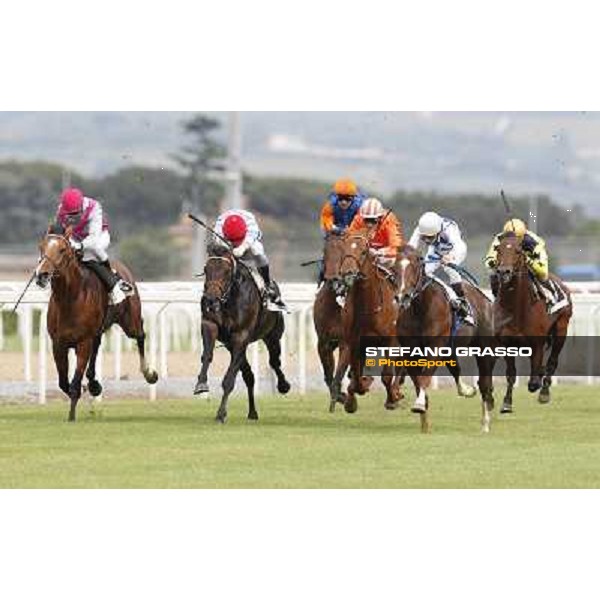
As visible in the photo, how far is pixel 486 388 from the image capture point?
589 inches

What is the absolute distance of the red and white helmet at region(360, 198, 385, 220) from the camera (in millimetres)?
15375

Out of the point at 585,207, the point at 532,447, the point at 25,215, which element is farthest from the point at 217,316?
the point at 585,207

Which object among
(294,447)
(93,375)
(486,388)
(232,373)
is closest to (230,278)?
(232,373)

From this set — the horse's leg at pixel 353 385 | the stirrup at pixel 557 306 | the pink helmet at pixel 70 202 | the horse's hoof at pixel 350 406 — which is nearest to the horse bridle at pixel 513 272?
the stirrup at pixel 557 306

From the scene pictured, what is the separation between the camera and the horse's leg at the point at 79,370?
15.5 m

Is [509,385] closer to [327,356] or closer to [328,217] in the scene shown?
[327,356]

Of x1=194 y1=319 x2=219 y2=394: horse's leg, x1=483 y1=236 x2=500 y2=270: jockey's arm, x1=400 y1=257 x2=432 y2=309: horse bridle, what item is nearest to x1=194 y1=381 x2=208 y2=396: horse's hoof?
x1=194 y1=319 x2=219 y2=394: horse's leg

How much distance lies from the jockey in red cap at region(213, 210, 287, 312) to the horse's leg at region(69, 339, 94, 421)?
141 centimetres

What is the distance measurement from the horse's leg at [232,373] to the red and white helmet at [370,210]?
4.70 ft

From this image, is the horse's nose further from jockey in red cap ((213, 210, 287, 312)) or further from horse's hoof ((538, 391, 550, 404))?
horse's hoof ((538, 391, 550, 404))

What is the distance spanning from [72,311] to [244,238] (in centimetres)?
151

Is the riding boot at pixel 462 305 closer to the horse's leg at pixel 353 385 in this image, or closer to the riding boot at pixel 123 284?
the horse's leg at pixel 353 385

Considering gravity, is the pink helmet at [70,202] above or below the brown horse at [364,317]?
above

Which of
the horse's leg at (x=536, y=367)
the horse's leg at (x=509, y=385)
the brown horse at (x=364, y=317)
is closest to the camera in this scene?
the brown horse at (x=364, y=317)
